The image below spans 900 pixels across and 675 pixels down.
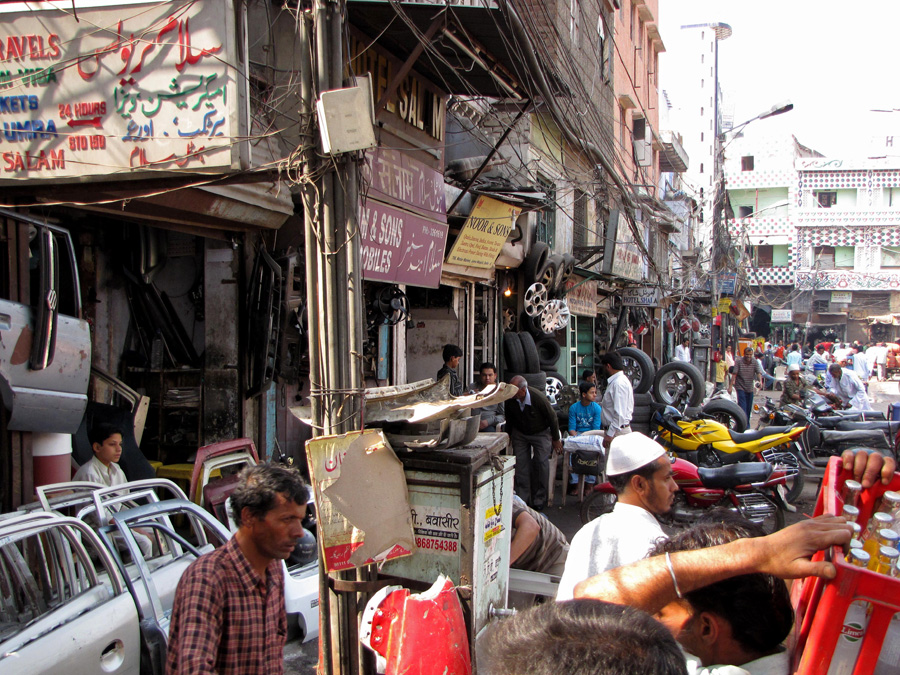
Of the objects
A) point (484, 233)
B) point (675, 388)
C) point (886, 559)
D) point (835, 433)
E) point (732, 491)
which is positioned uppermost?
point (484, 233)

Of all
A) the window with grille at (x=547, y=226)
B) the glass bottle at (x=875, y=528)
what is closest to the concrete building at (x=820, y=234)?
the window with grille at (x=547, y=226)

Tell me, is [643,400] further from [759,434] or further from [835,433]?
[759,434]

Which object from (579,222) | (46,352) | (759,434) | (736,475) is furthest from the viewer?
(579,222)

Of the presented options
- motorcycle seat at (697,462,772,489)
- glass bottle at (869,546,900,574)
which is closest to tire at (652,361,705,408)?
motorcycle seat at (697,462,772,489)

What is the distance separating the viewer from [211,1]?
13.3 ft

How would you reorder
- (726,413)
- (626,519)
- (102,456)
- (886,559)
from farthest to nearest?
(726,413), (102,456), (626,519), (886,559)

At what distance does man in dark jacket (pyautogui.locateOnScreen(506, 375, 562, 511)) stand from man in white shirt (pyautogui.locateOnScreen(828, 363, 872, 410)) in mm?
7704

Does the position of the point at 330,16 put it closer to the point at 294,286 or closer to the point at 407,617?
the point at 407,617

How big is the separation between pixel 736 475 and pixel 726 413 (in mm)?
5342

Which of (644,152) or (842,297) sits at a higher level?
(644,152)

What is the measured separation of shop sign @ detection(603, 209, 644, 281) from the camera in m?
15.0

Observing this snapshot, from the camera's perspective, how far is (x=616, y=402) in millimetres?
9016

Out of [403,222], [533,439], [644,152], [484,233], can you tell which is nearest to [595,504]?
[533,439]

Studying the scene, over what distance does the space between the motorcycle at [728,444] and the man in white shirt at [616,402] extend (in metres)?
0.70
